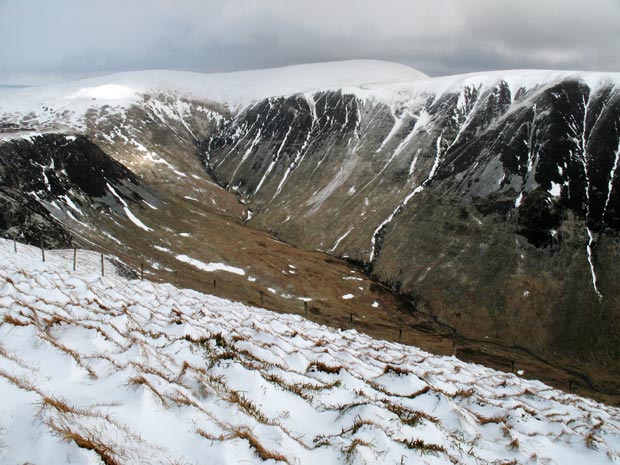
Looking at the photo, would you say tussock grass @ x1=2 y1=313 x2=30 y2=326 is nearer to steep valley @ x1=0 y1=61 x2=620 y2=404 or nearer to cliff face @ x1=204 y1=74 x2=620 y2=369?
steep valley @ x1=0 y1=61 x2=620 y2=404

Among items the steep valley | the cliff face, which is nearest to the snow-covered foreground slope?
the steep valley

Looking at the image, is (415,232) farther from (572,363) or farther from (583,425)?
(583,425)

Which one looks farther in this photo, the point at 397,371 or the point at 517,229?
the point at 517,229

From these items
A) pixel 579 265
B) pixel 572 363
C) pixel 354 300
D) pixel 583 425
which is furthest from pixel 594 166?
pixel 583 425

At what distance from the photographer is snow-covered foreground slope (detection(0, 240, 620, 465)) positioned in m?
7.59

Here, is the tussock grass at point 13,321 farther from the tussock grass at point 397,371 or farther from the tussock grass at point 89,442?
the tussock grass at point 397,371

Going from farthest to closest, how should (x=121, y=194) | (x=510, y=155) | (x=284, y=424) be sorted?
(x=510, y=155) < (x=121, y=194) < (x=284, y=424)

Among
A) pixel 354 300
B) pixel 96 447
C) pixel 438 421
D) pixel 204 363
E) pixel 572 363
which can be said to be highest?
pixel 96 447

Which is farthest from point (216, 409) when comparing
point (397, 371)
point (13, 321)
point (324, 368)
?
point (397, 371)

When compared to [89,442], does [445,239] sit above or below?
below

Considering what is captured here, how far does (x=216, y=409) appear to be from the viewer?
10.6 m

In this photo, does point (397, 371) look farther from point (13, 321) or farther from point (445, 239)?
point (445, 239)

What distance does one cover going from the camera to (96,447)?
670cm

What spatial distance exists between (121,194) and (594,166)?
186502 mm
